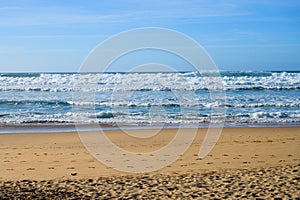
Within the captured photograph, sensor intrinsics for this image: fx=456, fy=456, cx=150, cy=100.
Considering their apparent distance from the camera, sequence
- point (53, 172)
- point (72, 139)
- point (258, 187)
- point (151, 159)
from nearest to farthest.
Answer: point (258, 187)
point (53, 172)
point (151, 159)
point (72, 139)

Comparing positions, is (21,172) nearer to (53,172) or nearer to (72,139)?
(53,172)

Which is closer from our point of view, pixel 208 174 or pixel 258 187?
pixel 258 187

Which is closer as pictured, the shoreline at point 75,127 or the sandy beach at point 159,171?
the sandy beach at point 159,171

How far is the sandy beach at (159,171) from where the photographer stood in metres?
8.33

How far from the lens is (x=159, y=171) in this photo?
10.5 metres

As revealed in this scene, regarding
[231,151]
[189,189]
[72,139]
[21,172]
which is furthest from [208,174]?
[72,139]

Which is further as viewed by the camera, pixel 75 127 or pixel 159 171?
pixel 75 127

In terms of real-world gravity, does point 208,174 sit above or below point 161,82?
below

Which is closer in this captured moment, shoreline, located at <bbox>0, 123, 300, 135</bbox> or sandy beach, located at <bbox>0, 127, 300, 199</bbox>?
sandy beach, located at <bbox>0, 127, 300, 199</bbox>

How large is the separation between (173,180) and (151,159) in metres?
2.72

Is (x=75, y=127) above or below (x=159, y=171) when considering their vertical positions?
above

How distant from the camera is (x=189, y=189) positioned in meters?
8.43

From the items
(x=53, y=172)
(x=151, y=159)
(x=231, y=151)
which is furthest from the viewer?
(x=231, y=151)

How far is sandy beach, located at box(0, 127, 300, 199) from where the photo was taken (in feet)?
27.3
